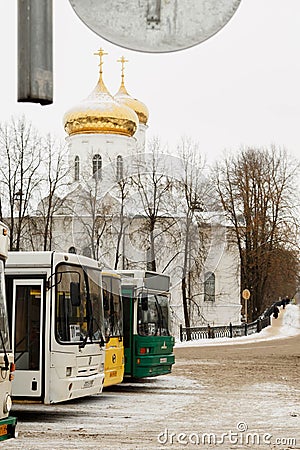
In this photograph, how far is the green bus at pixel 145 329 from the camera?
1966 centimetres

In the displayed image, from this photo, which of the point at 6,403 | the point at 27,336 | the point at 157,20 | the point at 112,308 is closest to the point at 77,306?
the point at 27,336

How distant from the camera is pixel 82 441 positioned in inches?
444

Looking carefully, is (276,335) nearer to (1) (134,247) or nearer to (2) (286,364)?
(2) (286,364)

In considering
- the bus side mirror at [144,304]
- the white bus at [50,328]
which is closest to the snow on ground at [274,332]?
the bus side mirror at [144,304]

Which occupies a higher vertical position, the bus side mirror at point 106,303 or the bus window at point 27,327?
the bus side mirror at point 106,303

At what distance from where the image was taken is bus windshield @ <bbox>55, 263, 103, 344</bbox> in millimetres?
14180

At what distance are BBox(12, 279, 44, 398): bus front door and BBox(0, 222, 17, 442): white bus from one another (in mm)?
3038

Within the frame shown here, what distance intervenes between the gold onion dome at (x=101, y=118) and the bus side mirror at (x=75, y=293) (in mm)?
38867

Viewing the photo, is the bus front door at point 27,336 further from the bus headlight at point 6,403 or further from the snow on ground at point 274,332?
the snow on ground at point 274,332


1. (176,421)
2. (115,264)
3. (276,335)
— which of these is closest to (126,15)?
(115,264)

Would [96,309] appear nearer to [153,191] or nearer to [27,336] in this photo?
[27,336]

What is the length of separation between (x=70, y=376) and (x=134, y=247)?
7.32 meters

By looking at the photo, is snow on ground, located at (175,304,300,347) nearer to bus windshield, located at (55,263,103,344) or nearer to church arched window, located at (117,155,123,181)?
bus windshield, located at (55,263,103,344)

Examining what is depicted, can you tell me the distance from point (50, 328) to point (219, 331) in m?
36.0
